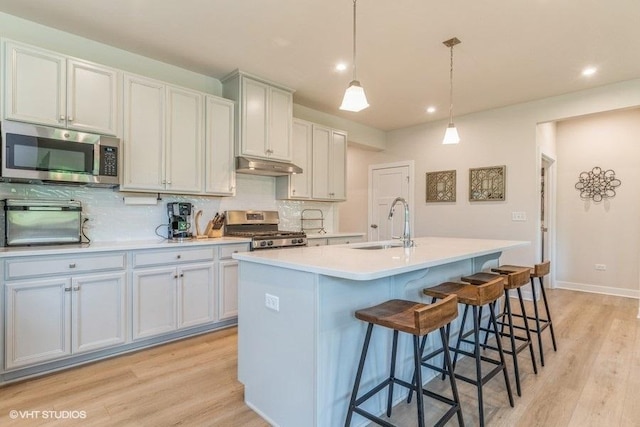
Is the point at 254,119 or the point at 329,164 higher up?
the point at 254,119

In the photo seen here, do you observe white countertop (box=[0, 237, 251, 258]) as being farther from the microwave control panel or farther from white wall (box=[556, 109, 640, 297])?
white wall (box=[556, 109, 640, 297])

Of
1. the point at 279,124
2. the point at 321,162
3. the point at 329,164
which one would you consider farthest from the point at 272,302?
the point at 329,164

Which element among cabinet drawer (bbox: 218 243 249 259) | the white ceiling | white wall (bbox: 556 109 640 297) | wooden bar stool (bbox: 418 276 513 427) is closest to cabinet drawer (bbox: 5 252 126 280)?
cabinet drawer (bbox: 218 243 249 259)

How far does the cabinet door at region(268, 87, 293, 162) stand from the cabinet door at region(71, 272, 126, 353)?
6.79 ft

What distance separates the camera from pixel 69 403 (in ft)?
6.80

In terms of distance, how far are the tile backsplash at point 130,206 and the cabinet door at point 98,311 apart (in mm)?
626

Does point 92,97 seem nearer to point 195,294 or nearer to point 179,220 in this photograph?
point 179,220

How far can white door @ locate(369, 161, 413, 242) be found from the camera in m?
5.87

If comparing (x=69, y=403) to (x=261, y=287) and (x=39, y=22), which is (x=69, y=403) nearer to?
(x=261, y=287)

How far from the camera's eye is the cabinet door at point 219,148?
11.5 ft

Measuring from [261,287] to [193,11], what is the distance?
2.14 meters

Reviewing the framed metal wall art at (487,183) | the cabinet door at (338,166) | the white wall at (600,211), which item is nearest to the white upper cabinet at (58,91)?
the cabinet door at (338,166)

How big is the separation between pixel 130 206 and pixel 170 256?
28.9 inches

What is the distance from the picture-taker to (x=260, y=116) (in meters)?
3.81
